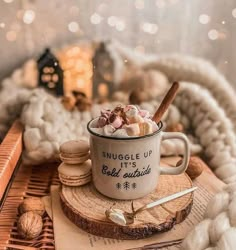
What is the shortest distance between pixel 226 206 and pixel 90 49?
57 cm

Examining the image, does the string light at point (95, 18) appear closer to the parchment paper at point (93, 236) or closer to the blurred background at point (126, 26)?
the blurred background at point (126, 26)

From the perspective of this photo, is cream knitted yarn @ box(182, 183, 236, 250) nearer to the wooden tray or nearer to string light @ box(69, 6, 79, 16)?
the wooden tray

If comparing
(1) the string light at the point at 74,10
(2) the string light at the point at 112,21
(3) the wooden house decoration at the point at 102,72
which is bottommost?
(3) the wooden house decoration at the point at 102,72

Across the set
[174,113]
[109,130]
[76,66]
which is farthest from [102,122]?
[76,66]

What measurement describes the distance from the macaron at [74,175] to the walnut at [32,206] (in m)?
0.05

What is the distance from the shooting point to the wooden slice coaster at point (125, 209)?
50 centimetres

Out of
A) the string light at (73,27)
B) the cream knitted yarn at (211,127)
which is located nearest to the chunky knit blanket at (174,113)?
the cream knitted yarn at (211,127)

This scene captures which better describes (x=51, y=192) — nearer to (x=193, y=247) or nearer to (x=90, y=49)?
(x=193, y=247)

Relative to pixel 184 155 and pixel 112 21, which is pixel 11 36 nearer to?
pixel 112 21

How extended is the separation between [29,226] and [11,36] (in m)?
0.55

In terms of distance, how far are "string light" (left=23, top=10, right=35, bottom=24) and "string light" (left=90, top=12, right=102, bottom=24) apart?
5.7 inches

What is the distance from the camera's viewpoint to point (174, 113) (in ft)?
2.67

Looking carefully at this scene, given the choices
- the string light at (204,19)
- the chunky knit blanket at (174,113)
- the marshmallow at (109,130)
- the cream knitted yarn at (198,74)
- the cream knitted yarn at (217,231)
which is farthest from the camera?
the string light at (204,19)

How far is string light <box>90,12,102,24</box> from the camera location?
932 mm
